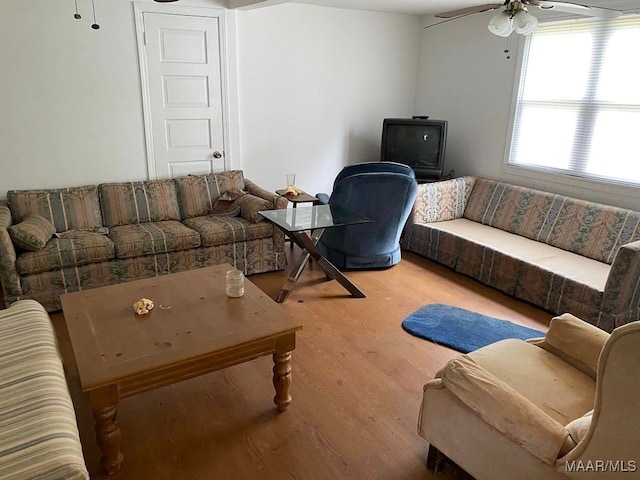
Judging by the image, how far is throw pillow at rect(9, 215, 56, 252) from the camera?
3236mm

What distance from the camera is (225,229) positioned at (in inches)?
155

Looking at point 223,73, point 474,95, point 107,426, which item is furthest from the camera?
point 474,95

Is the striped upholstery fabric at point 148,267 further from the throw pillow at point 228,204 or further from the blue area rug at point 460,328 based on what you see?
the blue area rug at point 460,328

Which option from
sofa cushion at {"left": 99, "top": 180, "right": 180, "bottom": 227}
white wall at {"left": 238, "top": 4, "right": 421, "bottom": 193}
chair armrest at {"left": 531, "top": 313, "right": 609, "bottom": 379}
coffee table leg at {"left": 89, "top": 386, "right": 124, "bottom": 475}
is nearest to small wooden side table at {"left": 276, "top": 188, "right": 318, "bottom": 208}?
white wall at {"left": 238, "top": 4, "right": 421, "bottom": 193}

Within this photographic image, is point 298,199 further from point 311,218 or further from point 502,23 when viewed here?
point 502,23

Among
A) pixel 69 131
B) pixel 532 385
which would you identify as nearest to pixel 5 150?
pixel 69 131

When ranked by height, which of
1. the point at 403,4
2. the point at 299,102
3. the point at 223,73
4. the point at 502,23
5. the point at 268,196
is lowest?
the point at 268,196

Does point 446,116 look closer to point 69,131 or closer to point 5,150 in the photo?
point 69,131

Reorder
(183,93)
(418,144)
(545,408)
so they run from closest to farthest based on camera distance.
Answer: (545,408) < (183,93) < (418,144)

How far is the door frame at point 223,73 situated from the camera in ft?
13.3

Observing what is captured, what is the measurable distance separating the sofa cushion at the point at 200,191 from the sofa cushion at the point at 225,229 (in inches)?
5.0

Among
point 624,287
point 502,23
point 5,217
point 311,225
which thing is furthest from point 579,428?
point 5,217

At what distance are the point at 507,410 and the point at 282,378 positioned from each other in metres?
1.11

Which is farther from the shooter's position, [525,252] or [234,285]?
[525,252]
